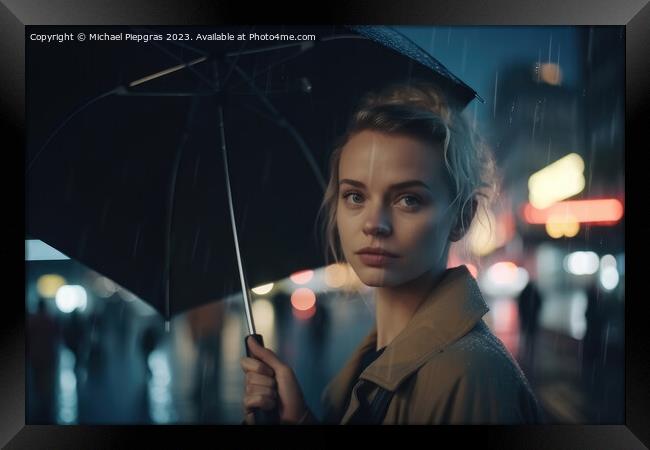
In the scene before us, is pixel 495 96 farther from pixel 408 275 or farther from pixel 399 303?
pixel 399 303

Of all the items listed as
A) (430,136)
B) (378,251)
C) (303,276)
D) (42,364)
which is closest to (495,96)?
(430,136)

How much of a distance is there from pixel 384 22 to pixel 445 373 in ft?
7.51

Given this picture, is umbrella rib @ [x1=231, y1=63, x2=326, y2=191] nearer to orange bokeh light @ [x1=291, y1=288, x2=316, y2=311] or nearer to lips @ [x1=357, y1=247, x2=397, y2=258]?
lips @ [x1=357, y1=247, x2=397, y2=258]

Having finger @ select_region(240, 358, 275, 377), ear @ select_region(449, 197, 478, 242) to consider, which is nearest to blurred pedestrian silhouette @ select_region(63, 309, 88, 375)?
finger @ select_region(240, 358, 275, 377)

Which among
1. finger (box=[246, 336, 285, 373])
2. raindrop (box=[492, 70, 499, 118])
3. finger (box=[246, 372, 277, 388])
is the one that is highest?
raindrop (box=[492, 70, 499, 118])

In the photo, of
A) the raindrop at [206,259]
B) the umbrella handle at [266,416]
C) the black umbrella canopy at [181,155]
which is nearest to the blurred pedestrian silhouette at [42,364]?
the black umbrella canopy at [181,155]

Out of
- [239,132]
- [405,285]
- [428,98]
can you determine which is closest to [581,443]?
[405,285]

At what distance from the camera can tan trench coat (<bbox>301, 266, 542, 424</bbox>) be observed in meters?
4.31

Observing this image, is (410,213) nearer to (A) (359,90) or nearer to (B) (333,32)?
(A) (359,90)

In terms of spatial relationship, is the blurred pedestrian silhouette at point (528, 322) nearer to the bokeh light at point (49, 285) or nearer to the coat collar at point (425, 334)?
the coat collar at point (425, 334)

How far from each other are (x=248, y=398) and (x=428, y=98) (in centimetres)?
229

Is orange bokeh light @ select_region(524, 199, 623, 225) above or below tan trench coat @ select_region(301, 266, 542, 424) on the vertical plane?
above

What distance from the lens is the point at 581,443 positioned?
4512 millimetres

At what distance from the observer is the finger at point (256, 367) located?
444cm
